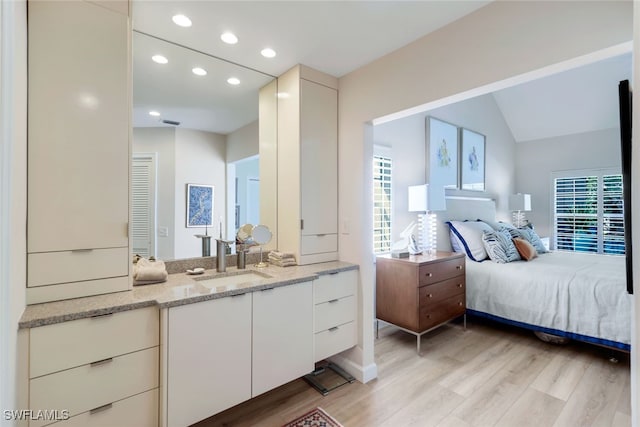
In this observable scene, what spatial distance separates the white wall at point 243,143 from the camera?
7.80 feet

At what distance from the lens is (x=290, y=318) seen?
190 cm

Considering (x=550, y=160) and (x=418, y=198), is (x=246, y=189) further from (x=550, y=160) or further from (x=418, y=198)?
(x=550, y=160)

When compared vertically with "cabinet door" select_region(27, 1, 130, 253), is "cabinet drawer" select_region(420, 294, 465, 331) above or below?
below

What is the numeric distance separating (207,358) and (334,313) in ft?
3.15

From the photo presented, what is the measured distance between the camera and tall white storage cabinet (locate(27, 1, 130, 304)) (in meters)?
1.36

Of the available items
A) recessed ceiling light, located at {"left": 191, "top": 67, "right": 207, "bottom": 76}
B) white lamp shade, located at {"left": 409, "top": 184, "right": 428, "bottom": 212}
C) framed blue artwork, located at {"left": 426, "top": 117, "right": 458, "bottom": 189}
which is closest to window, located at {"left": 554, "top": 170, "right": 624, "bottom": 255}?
framed blue artwork, located at {"left": 426, "top": 117, "right": 458, "bottom": 189}

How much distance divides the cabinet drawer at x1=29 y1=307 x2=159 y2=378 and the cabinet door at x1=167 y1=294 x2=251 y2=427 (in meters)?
0.12

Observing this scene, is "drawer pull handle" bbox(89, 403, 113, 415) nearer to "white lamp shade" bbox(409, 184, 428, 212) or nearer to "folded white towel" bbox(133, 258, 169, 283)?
"folded white towel" bbox(133, 258, 169, 283)

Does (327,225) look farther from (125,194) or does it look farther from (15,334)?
(15,334)

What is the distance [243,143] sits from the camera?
8.04ft

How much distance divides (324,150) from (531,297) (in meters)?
2.45

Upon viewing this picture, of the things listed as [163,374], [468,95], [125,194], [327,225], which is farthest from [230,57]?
[163,374]

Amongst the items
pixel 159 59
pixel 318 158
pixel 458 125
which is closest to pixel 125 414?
pixel 318 158

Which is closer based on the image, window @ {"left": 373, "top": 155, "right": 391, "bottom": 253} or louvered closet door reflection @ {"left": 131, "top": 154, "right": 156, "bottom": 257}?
louvered closet door reflection @ {"left": 131, "top": 154, "right": 156, "bottom": 257}
